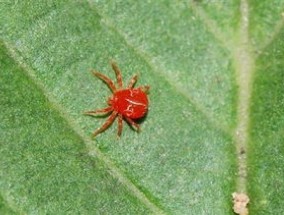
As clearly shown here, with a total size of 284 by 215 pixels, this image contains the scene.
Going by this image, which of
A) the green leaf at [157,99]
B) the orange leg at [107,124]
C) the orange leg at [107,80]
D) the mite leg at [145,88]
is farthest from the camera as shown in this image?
the mite leg at [145,88]

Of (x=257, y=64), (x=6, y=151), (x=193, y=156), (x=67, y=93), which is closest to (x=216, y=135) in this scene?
(x=193, y=156)

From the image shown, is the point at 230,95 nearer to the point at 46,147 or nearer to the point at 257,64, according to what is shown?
the point at 257,64

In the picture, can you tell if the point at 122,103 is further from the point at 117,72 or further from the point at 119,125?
the point at 117,72

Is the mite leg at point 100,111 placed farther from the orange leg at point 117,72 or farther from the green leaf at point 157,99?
the orange leg at point 117,72

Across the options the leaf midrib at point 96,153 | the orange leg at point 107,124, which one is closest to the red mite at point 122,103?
the orange leg at point 107,124

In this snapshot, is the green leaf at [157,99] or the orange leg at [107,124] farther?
the orange leg at [107,124]

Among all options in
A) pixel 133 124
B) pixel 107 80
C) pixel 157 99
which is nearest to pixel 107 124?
pixel 133 124

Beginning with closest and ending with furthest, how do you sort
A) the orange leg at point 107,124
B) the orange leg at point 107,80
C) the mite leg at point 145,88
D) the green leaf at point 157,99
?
the green leaf at point 157,99
the orange leg at point 107,124
the orange leg at point 107,80
the mite leg at point 145,88
